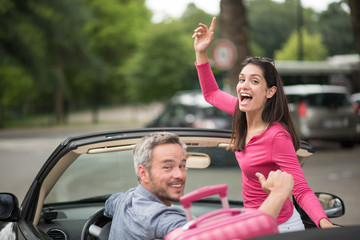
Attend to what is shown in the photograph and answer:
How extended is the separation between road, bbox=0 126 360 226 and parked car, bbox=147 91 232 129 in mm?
2324

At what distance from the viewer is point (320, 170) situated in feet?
40.0

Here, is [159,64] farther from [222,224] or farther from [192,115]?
[222,224]

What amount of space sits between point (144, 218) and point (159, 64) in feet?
102

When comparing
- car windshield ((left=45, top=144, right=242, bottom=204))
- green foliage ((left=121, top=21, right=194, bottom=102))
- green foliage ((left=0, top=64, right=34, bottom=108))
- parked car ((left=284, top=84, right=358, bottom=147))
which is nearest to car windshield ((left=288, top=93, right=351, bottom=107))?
parked car ((left=284, top=84, right=358, bottom=147))

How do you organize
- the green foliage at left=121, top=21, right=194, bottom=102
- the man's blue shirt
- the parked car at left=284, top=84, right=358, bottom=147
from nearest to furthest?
1. the man's blue shirt
2. the parked car at left=284, top=84, right=358, bottom=147
3. the green foliage at left=121, top=21, right=194, bottom=102

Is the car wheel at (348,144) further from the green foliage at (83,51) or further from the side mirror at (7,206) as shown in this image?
the side mirror at (7,206)

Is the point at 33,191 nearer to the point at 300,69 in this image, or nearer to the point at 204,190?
the point at 204,190

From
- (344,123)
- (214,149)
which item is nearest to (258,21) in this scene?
(344,123)

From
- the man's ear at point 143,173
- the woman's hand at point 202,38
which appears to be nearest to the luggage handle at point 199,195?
the man's ear at point 143,173

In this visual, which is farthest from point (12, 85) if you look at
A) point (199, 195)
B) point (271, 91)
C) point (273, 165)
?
point (199, 195)

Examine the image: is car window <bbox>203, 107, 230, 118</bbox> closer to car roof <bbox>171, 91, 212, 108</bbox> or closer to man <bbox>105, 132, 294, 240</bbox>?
car roof <bbox>171, 91, 212, 108</bbox>

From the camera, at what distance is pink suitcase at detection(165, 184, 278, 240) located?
1.54 m

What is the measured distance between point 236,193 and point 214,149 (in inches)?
199

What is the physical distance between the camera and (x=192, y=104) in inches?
527
